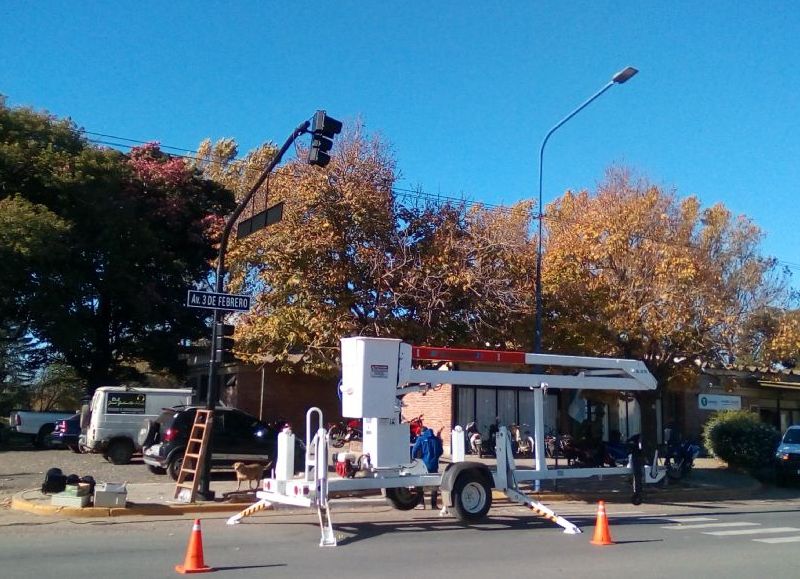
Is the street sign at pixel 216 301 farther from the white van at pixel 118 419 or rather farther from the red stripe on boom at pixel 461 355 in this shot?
the white van at pixel 118 419

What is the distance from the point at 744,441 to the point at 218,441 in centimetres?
1595

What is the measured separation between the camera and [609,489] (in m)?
20.6

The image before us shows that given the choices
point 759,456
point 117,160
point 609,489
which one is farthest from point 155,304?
point 759,456

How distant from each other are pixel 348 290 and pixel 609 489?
8224mm

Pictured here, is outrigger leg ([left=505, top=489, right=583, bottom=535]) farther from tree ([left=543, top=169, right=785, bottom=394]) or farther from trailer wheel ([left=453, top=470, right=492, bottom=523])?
tree ([left=543, top=169, right=785, bottom=394])

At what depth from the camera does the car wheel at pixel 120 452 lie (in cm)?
2314

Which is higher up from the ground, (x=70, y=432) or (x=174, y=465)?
(x=70, y=432)

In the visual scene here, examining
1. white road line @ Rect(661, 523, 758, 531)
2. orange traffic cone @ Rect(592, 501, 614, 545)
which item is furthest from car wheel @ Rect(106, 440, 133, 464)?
orange traffic cone @ Rect(592, 501, 614, 545)

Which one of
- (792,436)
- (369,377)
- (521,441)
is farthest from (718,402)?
(369,377)

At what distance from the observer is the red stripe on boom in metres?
13.7

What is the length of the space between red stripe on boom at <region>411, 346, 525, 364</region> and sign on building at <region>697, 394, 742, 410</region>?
2400cm

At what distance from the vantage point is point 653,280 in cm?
2184

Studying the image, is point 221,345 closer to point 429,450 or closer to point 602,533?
point 429,450

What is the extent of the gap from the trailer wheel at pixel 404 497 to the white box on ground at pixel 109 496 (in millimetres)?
4619
